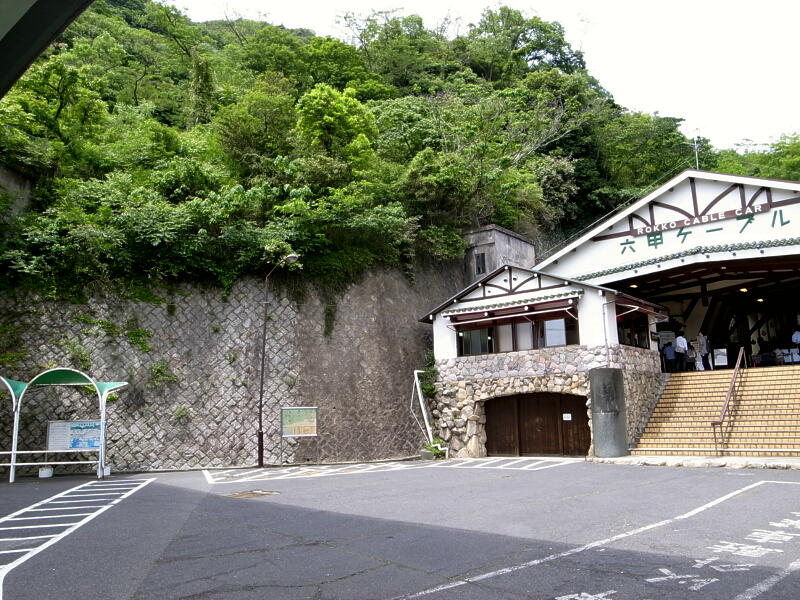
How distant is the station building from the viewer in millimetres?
18859

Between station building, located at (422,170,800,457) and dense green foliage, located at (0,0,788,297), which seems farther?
dense green foliage, located at (0,0,788,297)

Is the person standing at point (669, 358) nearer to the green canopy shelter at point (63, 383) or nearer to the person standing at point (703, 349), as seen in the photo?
the person standing at point (703, 349)

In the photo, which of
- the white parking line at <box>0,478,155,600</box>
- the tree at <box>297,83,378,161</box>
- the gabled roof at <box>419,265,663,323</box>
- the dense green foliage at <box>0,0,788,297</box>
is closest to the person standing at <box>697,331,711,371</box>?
the gabled roof at <box>419,265,663,323</box>

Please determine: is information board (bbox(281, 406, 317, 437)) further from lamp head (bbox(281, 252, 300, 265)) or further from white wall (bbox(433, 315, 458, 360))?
white wall (bbox(433, 315, 458, 360))

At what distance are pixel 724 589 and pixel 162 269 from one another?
17.9 metres

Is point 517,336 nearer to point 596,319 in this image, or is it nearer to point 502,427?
point 596,319

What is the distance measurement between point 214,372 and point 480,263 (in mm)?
12727

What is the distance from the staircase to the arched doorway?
1.93 metres

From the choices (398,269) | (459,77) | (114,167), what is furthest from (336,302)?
(459,77)

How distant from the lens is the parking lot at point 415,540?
5.21 m

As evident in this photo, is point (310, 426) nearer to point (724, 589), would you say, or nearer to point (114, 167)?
point (114, 167)

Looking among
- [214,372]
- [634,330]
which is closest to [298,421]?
[214,372]

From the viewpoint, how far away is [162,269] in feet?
62.7

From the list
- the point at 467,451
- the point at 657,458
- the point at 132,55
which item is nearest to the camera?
the point at 657,458
